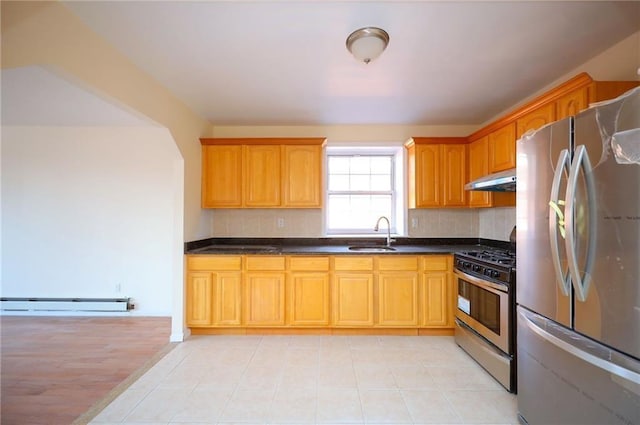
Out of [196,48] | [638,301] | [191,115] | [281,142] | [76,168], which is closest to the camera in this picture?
[638,301]

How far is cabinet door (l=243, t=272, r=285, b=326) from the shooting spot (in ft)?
10.0

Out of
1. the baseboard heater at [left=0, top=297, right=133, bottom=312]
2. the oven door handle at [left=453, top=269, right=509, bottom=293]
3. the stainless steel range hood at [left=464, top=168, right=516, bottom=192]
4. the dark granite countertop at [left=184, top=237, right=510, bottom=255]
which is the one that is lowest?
the baseboard heater at [left=0, top=297, right=133, bottom=312]

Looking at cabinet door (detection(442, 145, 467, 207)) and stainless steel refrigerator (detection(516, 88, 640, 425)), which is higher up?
cabinet door (detection(442, 145, 467, 207))

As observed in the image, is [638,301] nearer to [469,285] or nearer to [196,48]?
[469,285]

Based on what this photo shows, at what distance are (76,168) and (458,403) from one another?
4879 mm

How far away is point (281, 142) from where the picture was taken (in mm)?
3412

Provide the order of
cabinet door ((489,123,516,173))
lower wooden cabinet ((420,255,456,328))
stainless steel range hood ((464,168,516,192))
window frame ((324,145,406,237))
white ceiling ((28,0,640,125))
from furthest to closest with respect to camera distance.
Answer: window frame ((324,145,406,237)) < lower wooden cabinet ((420,255,456,328)) < cabinet door ((489,123,516,173)) < stainless steel range hood ((464,168,516,192)) < white ceiling ((28,0,640,125))

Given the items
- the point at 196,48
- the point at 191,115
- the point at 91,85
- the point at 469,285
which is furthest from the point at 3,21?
the point at 469,285

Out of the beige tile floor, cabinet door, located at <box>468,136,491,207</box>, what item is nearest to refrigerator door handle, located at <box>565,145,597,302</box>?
the beige tile floor

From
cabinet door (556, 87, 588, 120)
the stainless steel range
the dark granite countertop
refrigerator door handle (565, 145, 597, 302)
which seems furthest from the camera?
the dark granite countertop

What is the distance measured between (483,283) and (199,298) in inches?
109

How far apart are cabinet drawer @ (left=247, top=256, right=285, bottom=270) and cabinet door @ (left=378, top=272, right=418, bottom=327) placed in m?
1.08

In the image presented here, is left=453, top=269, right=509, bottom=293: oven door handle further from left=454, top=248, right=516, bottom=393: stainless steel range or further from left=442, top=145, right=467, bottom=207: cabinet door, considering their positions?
left=442, top=145, right=467, bottom=207: cabinet door

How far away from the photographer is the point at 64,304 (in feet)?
11.9
